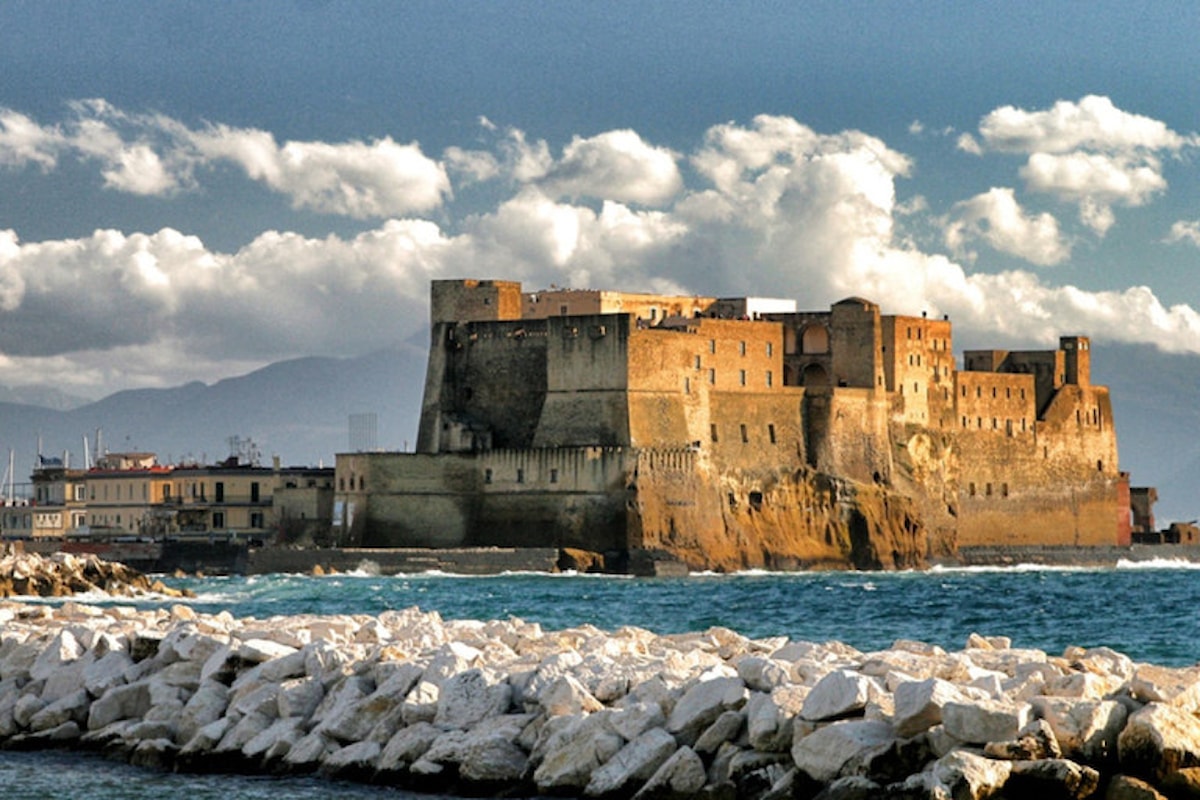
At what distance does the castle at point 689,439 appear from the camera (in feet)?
211

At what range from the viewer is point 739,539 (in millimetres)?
66938

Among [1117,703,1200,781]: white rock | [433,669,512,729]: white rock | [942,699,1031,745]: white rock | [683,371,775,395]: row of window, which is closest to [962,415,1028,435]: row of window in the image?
[683,371,775,395]: row of window

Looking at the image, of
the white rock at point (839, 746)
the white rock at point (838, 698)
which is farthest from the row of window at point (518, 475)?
the white rock at point (839, 746)

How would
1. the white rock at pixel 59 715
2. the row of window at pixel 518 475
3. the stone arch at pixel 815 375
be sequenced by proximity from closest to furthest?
the white rock at pixel 59 715
the row of window at pixel 518 475
the stone arch at pixel 815 375

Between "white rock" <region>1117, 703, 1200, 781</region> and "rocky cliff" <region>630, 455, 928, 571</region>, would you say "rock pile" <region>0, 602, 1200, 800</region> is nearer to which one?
"white rock" <region>1117, 703, 1200, 781</region>

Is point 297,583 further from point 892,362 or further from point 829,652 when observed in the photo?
point 829,652

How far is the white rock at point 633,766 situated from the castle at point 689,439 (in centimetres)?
4661

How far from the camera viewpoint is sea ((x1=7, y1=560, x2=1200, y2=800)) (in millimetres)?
17844

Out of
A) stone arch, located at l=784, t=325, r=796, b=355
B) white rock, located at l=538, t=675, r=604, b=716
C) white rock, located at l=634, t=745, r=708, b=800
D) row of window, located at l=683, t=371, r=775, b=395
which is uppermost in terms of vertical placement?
stone arch, located at l=784, t=325, r=796, b=355

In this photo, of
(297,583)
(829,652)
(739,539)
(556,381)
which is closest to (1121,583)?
(739,539)

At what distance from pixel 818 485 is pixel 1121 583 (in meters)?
12.9

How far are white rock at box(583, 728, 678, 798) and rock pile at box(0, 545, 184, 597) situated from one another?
99.6 feet

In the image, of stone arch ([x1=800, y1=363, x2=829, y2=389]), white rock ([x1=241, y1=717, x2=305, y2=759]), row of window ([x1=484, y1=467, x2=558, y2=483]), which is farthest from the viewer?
stone arch ([x1=800, y1=363, x2=829, y2=389])

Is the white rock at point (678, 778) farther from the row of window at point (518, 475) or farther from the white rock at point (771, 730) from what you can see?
the row of window at point (518, 475)
